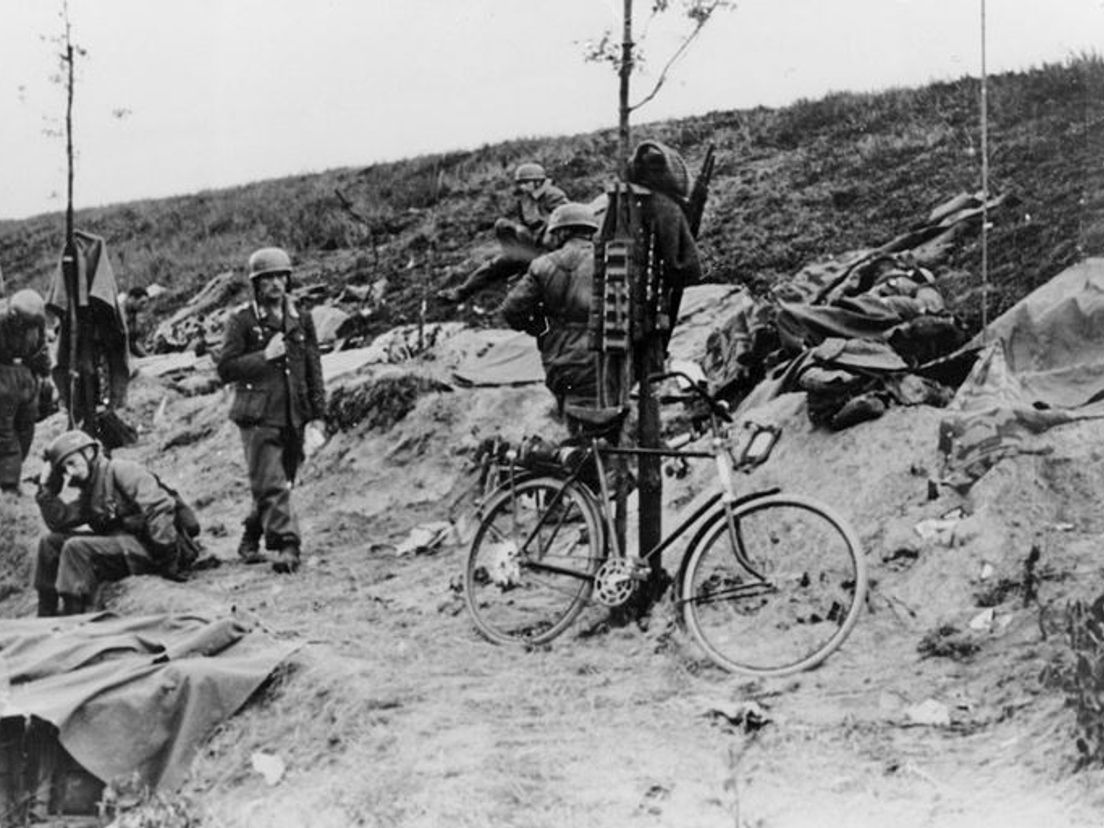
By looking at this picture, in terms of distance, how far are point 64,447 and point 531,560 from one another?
3.23 metres

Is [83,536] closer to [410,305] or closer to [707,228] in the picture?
[410,305]

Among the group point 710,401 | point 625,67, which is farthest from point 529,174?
point 710,401

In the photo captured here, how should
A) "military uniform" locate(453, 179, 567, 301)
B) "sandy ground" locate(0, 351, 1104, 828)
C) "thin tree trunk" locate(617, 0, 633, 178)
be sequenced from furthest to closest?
"military uniform" locate(453, 179, 567, 301) < "thin tree trunk" locate(617, 0, 633, 178) < "sandy ground" locate(0, 351, 1104, 828)

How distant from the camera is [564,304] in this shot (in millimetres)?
7805

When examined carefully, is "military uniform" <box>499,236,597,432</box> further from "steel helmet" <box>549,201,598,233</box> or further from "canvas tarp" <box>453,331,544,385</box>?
"canvas tarp" <box>453,331,544,385</box>

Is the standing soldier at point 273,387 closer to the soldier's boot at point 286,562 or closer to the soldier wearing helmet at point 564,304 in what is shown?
the soldier's boot at point 286,562

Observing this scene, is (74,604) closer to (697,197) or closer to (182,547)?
(182,547)

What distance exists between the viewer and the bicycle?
5.76 m

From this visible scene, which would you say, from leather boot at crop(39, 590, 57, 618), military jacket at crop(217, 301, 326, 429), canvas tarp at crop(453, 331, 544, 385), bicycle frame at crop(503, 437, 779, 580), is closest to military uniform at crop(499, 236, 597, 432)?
bicycle frame at crop(503, 437, 779, 580)

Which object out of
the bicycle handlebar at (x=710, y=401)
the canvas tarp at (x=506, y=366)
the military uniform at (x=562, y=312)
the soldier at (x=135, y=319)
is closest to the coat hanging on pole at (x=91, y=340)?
the canvas tarp at (x=506, y=366)

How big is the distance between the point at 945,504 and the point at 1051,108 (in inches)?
416

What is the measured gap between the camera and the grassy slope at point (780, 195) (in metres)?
11.4

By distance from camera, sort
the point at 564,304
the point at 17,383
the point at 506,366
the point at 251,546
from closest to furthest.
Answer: the point at 564,304
the point at 251,546
the point at 17,383
the point at 506,366

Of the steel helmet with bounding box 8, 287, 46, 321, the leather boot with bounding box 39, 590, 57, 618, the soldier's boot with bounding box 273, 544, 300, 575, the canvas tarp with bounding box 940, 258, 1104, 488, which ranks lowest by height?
the leather boot with bounding box 39, 590, 57, 618
